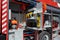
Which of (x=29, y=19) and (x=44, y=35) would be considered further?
(x=44, y=35)

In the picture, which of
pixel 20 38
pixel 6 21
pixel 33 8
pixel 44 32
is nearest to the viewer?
pixel 6 21

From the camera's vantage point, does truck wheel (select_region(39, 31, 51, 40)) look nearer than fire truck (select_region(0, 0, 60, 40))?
No

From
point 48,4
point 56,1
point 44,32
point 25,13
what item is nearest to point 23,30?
point 25,13

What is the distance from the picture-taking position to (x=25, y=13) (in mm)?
2727

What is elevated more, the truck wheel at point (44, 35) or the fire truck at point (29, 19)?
the fire truck at point (29, 19)

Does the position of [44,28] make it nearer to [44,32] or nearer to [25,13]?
[44,32]

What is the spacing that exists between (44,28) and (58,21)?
3.18 feet

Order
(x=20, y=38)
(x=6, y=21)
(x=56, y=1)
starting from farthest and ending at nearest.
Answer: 1. (x=56, y=1)
2. (x=20, y=38)
3. (x=6, y=21)

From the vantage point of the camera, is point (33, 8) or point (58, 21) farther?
point (58, 21)

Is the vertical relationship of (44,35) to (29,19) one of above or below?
below

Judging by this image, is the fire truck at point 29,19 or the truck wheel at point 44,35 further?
the truck wheel at point 44,35

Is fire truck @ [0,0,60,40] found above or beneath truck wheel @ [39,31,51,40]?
above

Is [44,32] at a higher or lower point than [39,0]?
lower

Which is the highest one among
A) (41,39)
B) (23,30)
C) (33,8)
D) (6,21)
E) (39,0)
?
(39,0)
